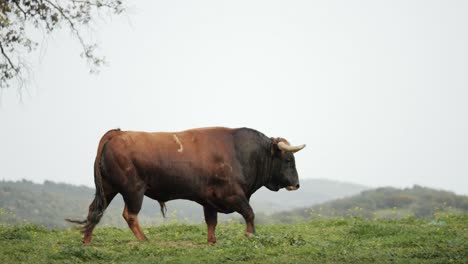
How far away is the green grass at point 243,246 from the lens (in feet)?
39.5

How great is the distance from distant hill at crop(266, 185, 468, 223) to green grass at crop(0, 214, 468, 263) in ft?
82.3

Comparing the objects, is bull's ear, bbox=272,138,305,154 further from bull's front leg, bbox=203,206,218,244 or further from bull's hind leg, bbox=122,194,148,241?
bull's hind leg, bbox=122,194,148,241

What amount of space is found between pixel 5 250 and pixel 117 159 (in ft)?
8.77

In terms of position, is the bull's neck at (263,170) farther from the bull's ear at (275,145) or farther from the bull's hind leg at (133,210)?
the bull's hind leg at (133,210)

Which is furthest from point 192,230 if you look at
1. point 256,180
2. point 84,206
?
point 84,206

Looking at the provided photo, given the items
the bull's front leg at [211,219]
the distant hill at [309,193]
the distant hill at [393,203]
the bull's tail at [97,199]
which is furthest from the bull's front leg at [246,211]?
the distant hill at [309,193]

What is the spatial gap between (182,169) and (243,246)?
216 centimetres

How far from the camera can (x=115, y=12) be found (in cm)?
2005

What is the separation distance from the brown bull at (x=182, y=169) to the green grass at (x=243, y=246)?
0.74 meters

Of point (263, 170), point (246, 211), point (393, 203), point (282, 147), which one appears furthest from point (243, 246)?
point (393, 203)

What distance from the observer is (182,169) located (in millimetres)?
14172

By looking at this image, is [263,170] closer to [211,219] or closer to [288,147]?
[288,147]

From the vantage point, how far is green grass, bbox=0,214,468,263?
39.5 feet

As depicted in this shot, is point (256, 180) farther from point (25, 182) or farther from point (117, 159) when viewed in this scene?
point (25, 182)
